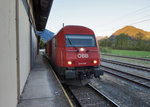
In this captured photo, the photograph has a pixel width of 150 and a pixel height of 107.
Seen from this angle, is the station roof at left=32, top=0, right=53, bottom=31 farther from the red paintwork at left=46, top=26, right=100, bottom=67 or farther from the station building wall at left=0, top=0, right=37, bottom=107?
the station building wall at left=0, top=0, right=37, bottom=107

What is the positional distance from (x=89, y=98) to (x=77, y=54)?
2035 mm

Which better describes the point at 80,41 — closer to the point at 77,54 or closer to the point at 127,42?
the point at 77,54

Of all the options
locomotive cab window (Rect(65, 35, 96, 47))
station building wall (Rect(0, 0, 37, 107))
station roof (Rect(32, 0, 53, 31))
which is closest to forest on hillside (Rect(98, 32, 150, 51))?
station roof (Rect(32, 0, 53, 31))

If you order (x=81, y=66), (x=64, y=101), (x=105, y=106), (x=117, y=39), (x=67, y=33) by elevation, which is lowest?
(x=105, y=106)

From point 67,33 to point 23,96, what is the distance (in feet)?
11.1

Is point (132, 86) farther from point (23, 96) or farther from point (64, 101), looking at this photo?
point (23, 96)

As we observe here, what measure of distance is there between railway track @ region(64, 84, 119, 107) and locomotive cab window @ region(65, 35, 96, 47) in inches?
88.1

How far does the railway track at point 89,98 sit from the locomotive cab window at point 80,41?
7.34 feet

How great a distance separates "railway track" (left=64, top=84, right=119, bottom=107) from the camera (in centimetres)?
439

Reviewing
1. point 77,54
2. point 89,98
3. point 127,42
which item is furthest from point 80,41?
point 127,42

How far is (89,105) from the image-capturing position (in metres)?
4.34

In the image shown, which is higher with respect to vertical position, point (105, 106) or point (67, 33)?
point (67, 33)

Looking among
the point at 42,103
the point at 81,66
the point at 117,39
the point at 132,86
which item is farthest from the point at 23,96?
the point at 117,39

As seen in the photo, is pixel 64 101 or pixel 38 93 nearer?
pixel 64 101
